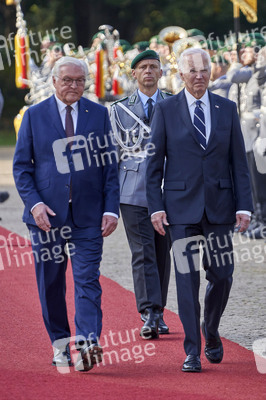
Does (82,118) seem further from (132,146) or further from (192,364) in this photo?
(192,364)

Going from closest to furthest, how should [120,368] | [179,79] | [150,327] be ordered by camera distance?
[120,368], [150,327], [179,79]

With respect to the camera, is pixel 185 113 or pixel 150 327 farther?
pixel 150 327

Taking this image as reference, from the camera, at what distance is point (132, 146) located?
6.84m

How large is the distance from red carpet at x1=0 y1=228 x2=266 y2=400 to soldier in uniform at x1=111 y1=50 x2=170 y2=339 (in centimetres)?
24

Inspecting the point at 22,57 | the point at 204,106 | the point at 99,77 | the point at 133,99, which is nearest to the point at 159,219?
the point at 204,106

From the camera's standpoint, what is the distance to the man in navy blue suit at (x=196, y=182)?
577 cm

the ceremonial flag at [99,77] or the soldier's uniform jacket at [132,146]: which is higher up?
the ceremonial flag at [99,77]

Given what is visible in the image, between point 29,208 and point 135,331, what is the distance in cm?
142

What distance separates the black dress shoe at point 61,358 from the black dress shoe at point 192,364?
63 centimetres

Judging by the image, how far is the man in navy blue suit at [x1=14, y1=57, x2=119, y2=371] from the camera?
5.74 meters

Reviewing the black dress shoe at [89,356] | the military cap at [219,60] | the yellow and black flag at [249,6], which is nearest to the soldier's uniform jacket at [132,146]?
the black dress shoe at [89,356]

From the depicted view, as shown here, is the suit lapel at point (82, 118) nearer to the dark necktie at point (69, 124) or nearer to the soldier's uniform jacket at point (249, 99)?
the dark necktie at point (69, 124)

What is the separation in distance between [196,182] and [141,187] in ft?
3.48

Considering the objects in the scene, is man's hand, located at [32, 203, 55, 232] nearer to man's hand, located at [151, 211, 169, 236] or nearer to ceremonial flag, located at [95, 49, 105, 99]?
man's hand, located at [151, 211, 169, 236]
